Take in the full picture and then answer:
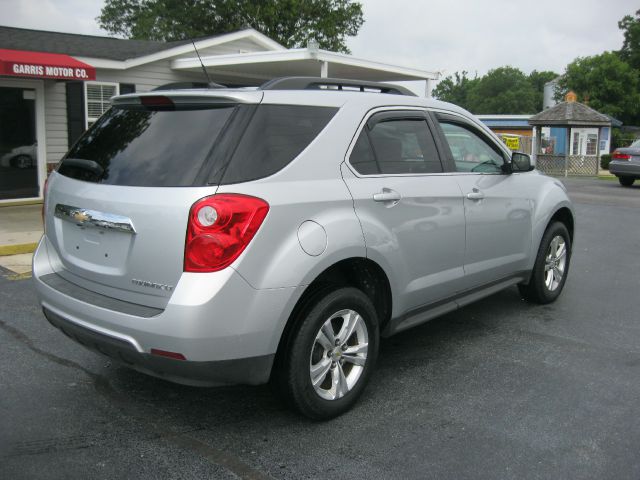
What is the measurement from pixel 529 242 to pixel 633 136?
42705 mm

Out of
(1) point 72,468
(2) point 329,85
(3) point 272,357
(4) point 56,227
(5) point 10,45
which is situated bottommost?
(1) point 72,468

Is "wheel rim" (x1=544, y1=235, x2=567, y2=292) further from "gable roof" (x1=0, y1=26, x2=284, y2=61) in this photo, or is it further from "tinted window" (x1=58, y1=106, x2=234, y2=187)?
"gable roof" (x1=0, y1=26, x2=284, y2=61)

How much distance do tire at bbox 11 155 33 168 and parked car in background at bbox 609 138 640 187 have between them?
16.8 metres

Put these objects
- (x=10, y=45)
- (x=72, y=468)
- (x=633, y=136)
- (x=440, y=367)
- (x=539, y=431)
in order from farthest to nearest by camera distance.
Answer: (x=633, y=136)
(x=10, y=45)
(x=440, y=367)
(x=539, y=431)
(x=72, y=468)

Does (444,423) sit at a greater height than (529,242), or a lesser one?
lesser

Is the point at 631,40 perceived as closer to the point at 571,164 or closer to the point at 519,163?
the point at 571,164

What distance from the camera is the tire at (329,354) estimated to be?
330cm

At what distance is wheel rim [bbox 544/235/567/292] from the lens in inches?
227

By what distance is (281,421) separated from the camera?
355cm

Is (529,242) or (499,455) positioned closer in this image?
(499,455)

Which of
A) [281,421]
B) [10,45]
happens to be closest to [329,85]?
[281,421]

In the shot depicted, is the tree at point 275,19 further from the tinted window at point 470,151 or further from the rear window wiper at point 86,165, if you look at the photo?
the rear window wiper at point 86,165

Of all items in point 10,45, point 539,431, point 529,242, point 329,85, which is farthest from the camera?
point 10,45

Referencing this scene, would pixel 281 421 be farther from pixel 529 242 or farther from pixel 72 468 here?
pixel 529 242
